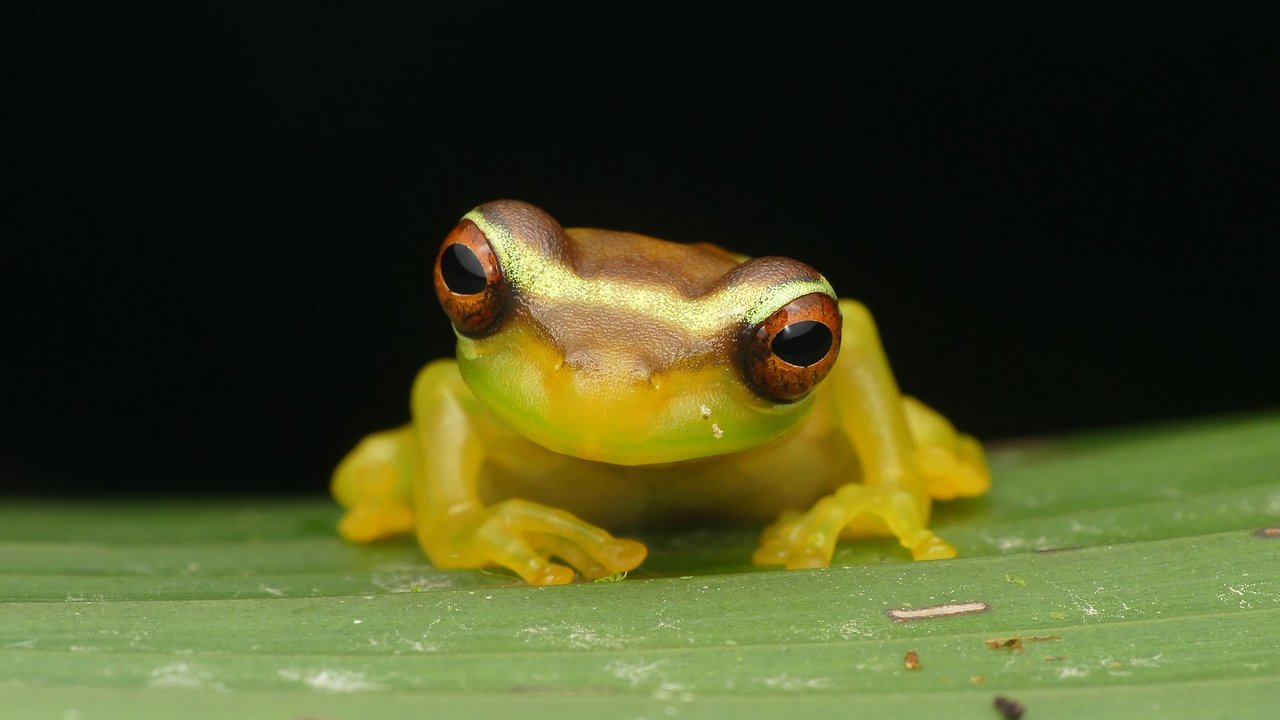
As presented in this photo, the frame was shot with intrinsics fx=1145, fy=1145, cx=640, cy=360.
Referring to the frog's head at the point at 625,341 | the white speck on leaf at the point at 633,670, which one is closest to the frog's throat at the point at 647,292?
the frog's head at the point at 625,341

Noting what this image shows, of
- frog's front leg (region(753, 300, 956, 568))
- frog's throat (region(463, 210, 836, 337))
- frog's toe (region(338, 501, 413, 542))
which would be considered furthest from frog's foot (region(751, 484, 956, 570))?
frog's toe (region(338, 501, 413, 542))

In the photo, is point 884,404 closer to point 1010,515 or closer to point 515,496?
point 1010,515

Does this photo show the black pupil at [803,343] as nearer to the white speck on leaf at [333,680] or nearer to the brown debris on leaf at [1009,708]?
the brown debris on leaf at [1009,708]

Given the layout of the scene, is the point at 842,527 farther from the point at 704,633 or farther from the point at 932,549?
A: the point at 704,633

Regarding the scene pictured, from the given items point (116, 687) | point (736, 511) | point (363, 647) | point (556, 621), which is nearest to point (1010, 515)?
point (736, 511)

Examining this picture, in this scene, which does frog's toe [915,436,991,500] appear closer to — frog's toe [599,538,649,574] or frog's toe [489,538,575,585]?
frog's toe [599,538,649,574]

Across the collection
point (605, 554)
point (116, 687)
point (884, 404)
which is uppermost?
point (884, 404)

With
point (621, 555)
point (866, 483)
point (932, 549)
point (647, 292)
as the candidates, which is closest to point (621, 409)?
point (647, 292)
